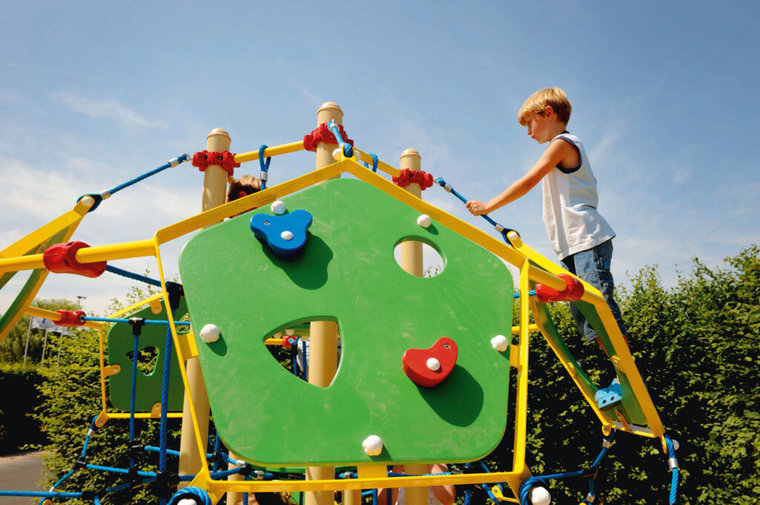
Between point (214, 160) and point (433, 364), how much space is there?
7.17 ft

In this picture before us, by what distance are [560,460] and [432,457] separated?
15.1ft

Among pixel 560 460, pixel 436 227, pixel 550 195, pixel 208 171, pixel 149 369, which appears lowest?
pixel 560 460

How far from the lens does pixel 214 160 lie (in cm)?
287

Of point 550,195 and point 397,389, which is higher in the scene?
point 550,195

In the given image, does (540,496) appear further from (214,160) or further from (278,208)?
(214,160)

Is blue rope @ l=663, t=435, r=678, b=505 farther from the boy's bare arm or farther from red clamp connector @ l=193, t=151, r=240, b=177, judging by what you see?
red clamp connector @ l=193, t=151, r=240, b=177

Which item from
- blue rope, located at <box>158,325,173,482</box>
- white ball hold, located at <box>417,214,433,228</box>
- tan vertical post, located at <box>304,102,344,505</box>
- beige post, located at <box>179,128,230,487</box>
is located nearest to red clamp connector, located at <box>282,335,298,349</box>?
beige post, located at <box>179,128,230,487</box>

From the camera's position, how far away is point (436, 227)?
1.67m

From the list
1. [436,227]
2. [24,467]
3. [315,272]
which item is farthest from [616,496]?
[24,467]

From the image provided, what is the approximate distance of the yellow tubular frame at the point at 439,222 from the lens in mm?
1073

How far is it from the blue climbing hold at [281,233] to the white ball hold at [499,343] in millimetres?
658

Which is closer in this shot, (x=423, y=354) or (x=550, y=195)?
(x=423, y=354)

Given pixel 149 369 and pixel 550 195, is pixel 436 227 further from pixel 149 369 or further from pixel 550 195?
pixel 149 369

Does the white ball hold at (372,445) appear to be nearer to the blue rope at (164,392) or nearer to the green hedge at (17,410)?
the blue rope at (164,392)
